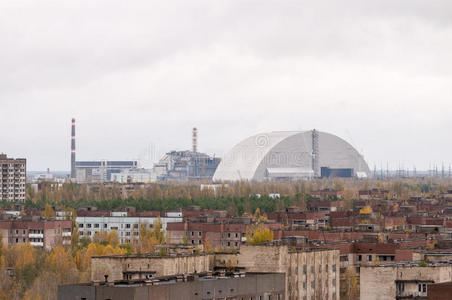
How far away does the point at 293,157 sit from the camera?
13800cm

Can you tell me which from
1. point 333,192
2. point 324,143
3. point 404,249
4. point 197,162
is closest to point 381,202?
point 333,192

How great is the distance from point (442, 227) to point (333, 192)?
134 feet

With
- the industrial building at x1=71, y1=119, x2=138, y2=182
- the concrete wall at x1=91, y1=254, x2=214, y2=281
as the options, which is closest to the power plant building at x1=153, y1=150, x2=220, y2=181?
the industrial building at x1=71, y1=119, x2=138, y2=182

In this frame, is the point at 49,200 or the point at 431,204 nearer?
the point at 431,204

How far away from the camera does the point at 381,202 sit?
247 ft

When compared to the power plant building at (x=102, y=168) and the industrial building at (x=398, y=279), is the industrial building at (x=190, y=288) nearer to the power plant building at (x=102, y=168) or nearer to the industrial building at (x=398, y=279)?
the industrial building at (x=398, y=279)

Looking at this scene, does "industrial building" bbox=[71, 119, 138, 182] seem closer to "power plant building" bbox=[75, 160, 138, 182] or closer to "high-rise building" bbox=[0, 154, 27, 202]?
"power plant building" bbox=[75, 160, 138, 182]

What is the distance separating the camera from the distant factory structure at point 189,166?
6732 inches

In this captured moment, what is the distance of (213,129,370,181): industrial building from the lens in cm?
13562

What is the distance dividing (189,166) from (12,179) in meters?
74.5

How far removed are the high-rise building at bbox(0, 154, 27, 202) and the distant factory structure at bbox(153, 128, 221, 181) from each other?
69251 millimetres

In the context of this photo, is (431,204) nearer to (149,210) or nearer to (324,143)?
(149,210)

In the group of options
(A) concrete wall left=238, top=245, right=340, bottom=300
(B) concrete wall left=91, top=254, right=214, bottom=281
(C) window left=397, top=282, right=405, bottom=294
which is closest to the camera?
(C) window left=397, top=282, right=405, bottom=294

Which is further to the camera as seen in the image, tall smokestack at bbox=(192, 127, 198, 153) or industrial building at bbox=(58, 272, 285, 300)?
tall smokestack at bbox=(192, 127, 198, 153)
